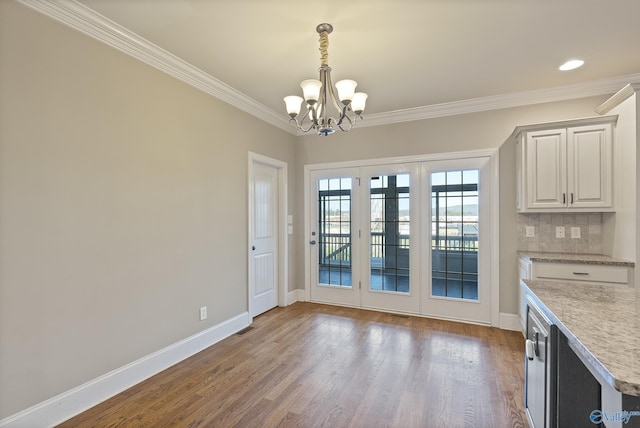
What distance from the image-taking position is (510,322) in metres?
3.50

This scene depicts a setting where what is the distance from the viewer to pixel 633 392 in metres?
0.74

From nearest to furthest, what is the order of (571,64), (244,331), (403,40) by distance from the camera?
(403,40) → (571,64) → (244,331)

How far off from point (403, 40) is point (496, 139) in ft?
6.27

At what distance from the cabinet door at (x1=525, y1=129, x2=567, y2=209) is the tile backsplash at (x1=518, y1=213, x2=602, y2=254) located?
32cm

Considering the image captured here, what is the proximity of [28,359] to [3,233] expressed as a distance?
777mm

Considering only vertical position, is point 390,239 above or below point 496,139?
below

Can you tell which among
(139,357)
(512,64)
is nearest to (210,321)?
(139,357)

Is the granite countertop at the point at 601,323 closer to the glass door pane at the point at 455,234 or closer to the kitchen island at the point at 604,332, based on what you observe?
the kitchen island at the point at 604,332

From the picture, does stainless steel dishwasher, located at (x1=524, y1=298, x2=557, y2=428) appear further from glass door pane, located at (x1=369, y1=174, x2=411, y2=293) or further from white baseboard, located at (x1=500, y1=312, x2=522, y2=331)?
glass door pane, located at (x1=369, y1=174, x2=411, y2=293)

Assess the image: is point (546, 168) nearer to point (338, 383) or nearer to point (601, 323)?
point (601, 323)

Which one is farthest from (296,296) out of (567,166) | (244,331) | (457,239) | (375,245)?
(567,166)

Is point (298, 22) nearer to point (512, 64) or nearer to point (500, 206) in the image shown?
point (512, 64)

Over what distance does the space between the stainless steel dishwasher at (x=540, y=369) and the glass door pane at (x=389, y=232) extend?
2310 millimetres

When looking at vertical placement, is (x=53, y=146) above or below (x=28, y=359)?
above
